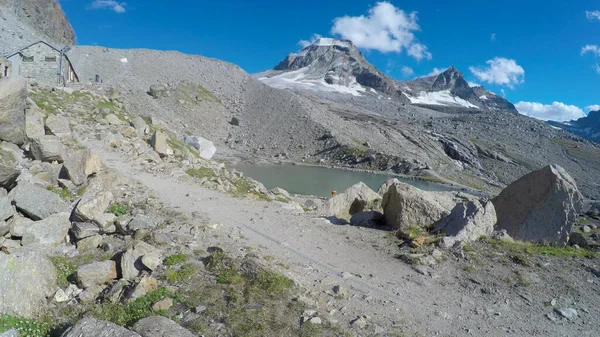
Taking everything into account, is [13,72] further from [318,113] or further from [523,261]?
[318,113]

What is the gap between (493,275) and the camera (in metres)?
11.7

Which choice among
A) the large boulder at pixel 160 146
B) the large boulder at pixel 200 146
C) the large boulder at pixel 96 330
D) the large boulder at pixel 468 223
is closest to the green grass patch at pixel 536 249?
the large boulder at pixel 468 223

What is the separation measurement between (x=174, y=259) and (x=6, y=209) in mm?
5661

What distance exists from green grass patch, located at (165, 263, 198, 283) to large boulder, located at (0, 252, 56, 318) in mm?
3000

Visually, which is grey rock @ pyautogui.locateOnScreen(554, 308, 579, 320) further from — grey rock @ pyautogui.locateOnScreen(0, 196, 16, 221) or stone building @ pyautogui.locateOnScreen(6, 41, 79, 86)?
stone building @ pyautogui.locateOnScreen(6, 41, 79, 86)

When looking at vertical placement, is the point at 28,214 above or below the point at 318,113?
below

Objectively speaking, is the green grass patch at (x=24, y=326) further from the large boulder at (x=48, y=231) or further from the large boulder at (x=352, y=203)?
the large boulder at (x=352, y=203)

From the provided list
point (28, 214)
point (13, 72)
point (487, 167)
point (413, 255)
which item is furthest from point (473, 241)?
point (487, 167)

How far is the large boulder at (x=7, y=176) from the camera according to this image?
13.1m

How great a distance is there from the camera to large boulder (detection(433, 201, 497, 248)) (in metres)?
14.2

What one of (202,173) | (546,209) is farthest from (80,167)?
(546,209)

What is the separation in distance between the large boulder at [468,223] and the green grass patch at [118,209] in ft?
40.3

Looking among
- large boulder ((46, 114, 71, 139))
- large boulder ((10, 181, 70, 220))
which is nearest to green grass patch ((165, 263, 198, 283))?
large boulder ((10, 181, 70, 220))

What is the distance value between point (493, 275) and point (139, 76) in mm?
96778
